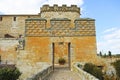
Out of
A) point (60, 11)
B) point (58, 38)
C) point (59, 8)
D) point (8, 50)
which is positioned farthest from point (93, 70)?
point (8, 50)

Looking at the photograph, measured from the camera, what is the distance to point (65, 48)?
2794 centimetres

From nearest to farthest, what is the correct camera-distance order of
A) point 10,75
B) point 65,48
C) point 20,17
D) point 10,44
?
point 10,75
point 65,48
point 10,44
point 20,17

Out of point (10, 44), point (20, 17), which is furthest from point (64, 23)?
point (20, 17)

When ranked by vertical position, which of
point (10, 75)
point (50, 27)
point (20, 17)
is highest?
point (20, 17)

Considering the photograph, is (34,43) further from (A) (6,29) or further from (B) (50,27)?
(A) (6,29)

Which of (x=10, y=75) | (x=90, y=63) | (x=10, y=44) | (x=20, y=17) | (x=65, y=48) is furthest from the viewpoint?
(x=20, y=17)

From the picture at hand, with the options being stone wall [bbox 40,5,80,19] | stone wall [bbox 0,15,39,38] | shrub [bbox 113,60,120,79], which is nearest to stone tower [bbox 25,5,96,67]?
shrub [bbox 113,60,120,79]

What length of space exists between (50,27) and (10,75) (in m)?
5.02

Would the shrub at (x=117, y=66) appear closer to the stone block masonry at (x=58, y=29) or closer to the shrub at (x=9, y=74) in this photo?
the stone block masonry at (x=58, y=29)

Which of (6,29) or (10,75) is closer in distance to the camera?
(10,75)

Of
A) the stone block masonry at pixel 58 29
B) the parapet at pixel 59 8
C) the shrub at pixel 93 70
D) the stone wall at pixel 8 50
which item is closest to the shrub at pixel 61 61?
the stone block masonry at pixel 58 29

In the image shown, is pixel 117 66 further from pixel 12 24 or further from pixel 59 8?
pixel 12 24

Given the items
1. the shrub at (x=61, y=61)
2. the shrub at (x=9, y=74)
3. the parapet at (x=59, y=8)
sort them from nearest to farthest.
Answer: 1. the shrub at (x=9, y=74)
2. the shrub at (x=61, y=61)
3. the parapet at (x=59, y=8)

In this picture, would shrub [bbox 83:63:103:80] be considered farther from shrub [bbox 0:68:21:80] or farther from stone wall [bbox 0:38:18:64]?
stone wall [bbox 0:38:18:64]
